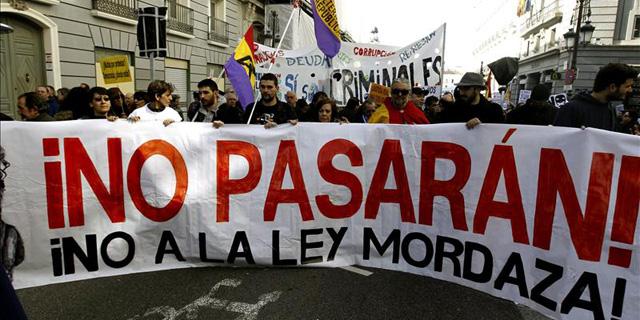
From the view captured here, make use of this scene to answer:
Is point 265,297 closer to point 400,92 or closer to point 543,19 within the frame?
point 400,92

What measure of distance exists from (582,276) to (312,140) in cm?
217

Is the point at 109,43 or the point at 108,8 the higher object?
the point at 108,8

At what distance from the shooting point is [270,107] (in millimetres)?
4598

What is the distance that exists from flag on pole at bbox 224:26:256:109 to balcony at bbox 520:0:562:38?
34431 millimetres

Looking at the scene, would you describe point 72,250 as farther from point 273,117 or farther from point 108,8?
point 108,8

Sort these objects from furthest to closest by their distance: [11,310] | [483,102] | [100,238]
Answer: [483,102], [100,238], [11,310]

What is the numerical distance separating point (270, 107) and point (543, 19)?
40380mm

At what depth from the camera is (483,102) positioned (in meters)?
4.23

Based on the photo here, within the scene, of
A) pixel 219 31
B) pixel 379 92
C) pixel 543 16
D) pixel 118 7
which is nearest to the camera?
pixel 379 92

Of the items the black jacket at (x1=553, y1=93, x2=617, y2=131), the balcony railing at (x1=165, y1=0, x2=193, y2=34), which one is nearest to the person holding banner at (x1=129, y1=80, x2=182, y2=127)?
the black jacket at (x1=553, y1=93, x2=617, y2=131)

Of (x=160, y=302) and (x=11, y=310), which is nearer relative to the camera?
(x=11, y=310)

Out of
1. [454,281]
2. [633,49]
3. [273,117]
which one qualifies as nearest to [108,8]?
[273,117]

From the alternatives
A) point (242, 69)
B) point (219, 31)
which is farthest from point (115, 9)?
point (242, 69)

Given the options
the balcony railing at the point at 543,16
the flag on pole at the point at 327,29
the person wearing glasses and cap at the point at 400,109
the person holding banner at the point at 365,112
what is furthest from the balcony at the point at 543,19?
the person wearing glasses and cap at the point at 400,109
